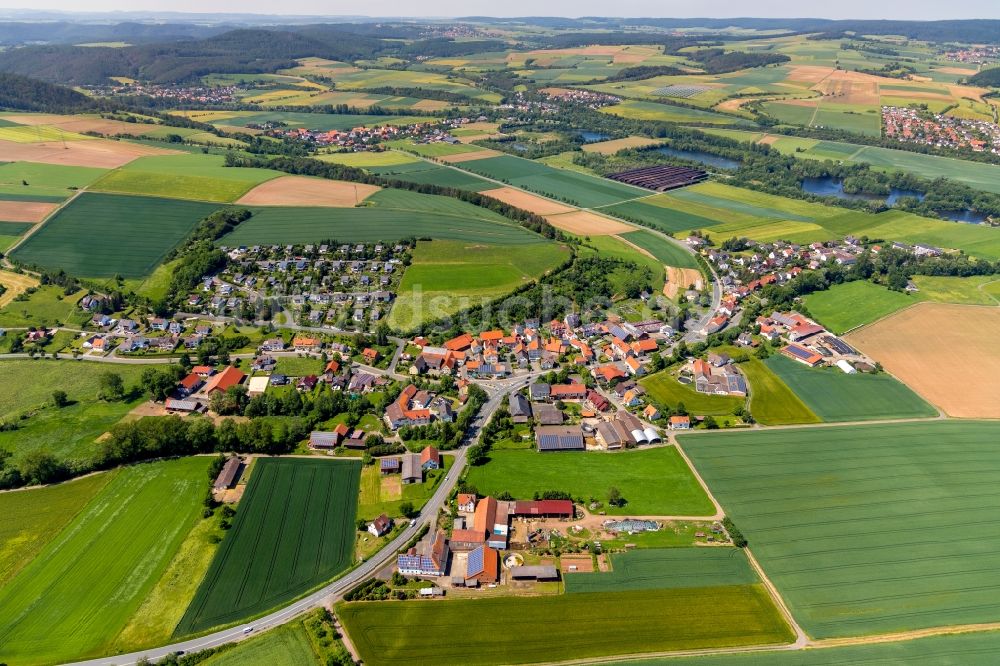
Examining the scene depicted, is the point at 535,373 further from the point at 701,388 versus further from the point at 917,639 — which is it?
the point at 917,639

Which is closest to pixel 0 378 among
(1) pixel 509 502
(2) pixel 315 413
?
(2) pixel 315 413

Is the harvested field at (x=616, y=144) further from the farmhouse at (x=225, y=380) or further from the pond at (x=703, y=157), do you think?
the farmhouse at (x=225, y=380)

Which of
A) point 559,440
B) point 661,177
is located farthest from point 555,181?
point 559,440

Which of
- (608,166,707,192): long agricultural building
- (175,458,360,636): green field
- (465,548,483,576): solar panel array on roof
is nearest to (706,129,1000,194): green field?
(608,166,707,192): long agricultural building

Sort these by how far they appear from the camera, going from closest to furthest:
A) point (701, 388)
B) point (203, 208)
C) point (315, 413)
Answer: point (315, 413) → point (701, 388) → point (203, 208)

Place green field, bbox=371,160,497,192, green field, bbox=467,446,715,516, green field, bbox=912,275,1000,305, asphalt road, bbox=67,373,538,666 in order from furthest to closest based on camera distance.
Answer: green field, bbox=371,160,497,192 → green field, bbox=912,275,1000,305 → green field, bbox=467,446,715,516 → asphalt road, bbox=67,373,538,666

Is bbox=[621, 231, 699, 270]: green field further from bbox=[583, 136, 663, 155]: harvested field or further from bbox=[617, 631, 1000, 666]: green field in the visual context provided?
bbox=[617, 631, 1000, 666]: green field
